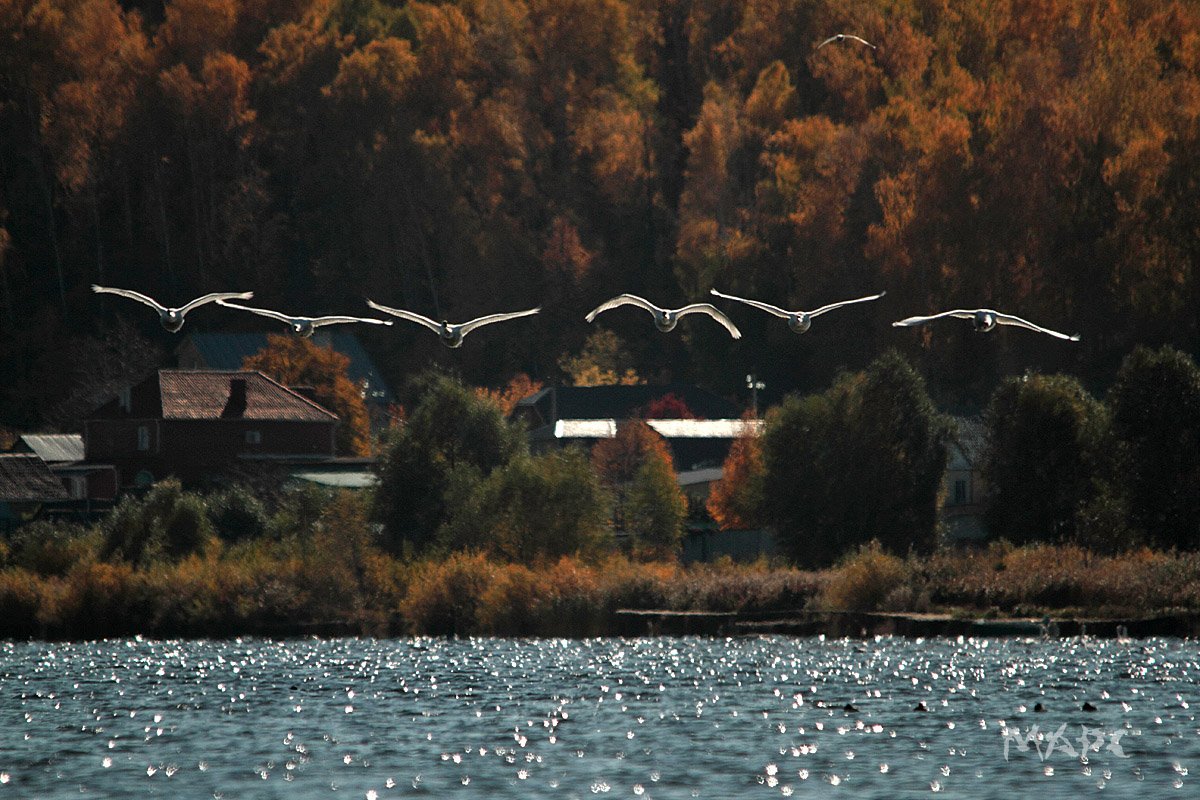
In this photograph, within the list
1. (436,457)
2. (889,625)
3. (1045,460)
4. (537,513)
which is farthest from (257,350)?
(889,625)

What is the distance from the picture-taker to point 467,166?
135000 millimetres

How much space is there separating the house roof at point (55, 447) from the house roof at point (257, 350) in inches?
642

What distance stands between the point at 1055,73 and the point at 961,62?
1561 centimetres

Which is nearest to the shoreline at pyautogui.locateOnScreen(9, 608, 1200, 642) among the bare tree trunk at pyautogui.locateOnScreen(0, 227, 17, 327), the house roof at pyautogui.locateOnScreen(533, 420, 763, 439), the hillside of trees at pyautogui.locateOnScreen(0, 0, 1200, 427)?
the hillside of trees at pyautogui.locateOnScreen(0, 0, 1200, 427)

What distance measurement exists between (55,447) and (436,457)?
132 ft

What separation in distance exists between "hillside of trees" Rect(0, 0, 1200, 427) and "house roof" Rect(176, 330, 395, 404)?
90.4 inches

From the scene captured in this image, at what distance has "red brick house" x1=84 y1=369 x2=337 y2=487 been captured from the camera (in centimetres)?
10819

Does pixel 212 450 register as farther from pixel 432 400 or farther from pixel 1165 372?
pixel 1165 372

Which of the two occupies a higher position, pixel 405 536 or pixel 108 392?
pixel 108 392

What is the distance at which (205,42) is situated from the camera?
143 m

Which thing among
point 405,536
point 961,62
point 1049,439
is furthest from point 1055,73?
point 405,536

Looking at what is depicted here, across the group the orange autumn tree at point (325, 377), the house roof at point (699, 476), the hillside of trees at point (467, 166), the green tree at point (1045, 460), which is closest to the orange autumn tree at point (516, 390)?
the hillside of trees at point (467, 166)

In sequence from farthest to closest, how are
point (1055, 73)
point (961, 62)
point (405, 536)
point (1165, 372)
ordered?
point (961, 62) < point (1055, 73) < point (405, 536) < point (1165, 372)

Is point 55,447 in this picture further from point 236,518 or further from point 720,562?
point 720,562
